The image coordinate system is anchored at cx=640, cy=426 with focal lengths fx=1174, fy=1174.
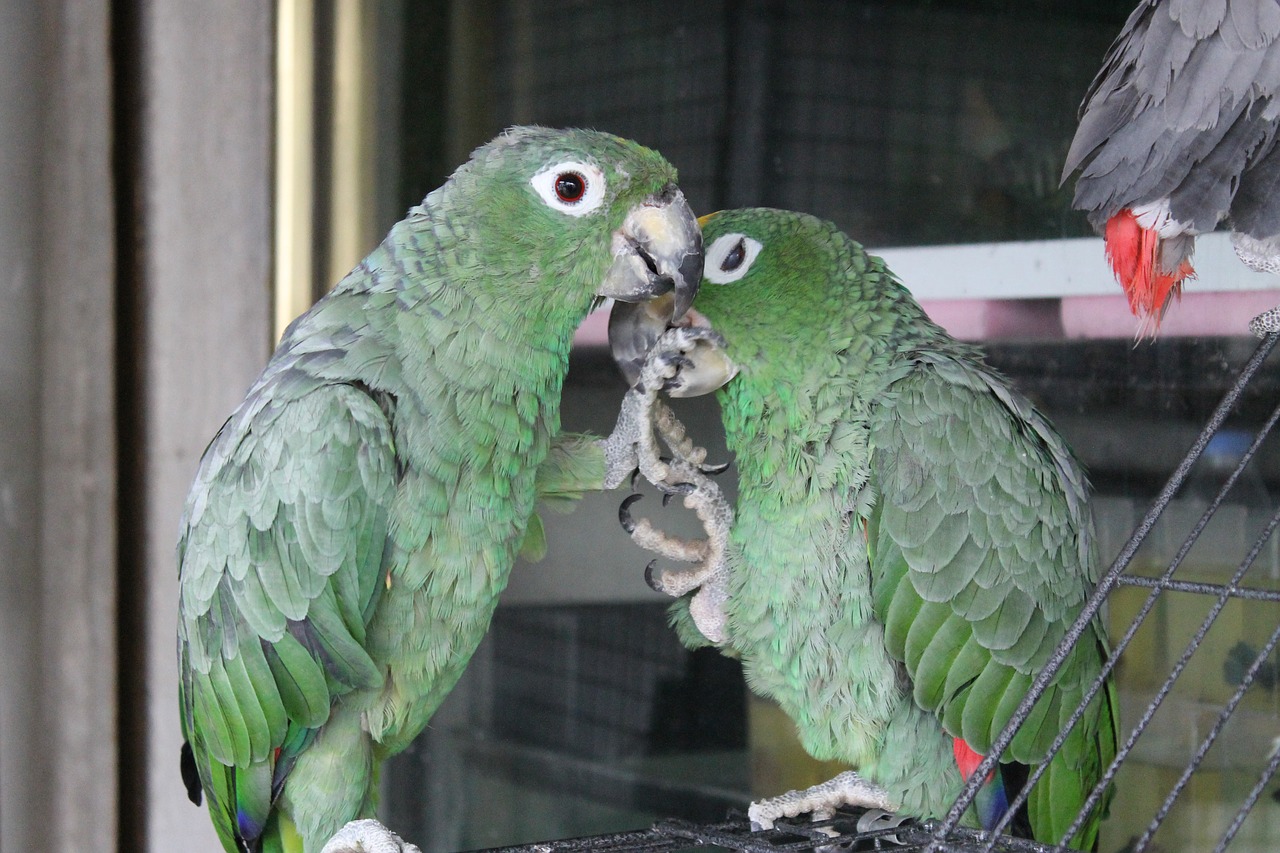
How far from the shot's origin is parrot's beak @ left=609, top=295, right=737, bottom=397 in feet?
4.43

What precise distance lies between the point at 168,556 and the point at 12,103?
0.97 meters

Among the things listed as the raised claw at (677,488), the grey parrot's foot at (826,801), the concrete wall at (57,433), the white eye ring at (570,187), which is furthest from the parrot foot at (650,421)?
the concrete wall at (57,433)

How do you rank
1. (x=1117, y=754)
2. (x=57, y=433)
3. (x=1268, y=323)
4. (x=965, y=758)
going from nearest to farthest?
1. (x=1268, y=323)
2. (x=1117, y=754)
3. (x=965, y=758)
4. (x=57, y=433)

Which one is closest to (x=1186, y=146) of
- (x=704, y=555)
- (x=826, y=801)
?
(x=704, y=555)

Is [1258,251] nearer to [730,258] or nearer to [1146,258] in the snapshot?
[1146,258]

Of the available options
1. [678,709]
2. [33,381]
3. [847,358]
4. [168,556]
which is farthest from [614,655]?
[847,358]

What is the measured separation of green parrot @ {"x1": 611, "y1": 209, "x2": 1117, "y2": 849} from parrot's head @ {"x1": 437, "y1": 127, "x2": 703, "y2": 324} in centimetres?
14

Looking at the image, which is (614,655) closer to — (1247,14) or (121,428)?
(121,428)

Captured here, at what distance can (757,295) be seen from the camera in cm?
136

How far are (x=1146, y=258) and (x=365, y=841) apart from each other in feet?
3.17

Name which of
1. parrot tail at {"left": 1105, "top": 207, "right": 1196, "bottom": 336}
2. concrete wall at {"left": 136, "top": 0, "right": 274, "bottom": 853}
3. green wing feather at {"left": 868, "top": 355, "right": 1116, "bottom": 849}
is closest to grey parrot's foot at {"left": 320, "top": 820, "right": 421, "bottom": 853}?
green wing feather at {"left": 868, "top": 355, "right": 1116, "bottom": 849}

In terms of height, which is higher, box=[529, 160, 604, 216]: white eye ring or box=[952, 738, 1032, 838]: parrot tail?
box=[529, 160, 604, 216]: white eye ring

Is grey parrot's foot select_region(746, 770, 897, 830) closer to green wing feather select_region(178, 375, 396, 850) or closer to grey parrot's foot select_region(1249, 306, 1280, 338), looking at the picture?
green wing feather select_region(178, 375, 396, 850)

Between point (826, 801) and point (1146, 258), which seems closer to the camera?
point (1146, 258)
